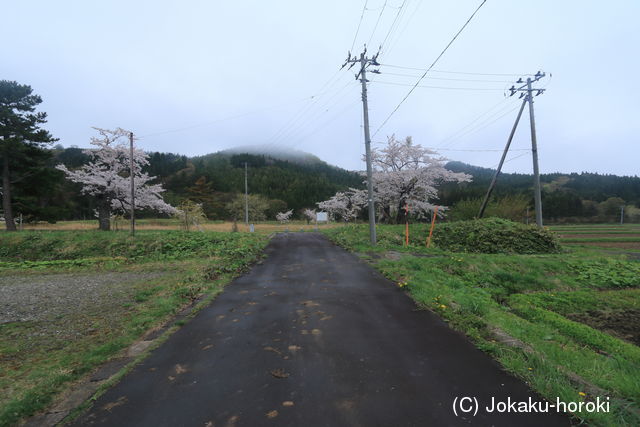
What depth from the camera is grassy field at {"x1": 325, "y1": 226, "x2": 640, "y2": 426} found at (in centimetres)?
305

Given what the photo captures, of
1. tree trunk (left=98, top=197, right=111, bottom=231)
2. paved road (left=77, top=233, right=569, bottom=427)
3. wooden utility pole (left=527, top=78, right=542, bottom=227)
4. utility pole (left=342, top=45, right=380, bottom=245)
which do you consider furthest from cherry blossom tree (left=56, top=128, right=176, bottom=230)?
wooden utility pole (left=527, top=78, right=542, bottom=227)

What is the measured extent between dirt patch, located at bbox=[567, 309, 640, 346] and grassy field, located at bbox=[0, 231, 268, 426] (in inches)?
352

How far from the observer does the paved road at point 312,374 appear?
2.57 m

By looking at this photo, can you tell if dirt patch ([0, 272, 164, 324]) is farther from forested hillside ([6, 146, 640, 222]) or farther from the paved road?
forested hillside ([6, 146, 640, 222])

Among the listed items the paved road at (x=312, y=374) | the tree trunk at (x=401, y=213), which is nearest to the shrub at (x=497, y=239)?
the tree trunk at (x=401, y=213)

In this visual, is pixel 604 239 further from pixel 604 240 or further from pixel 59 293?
pixel 59 293

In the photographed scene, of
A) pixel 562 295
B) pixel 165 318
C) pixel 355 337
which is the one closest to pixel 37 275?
pixel 165 318

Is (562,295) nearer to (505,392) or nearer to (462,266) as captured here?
(462,266)

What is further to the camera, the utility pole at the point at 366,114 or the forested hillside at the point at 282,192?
the forested hillside at the point at 282,192

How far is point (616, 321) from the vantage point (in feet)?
22.5

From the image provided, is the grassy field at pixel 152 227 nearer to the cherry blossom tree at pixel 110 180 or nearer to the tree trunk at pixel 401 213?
the cherry blossom tree at pixel 110 180

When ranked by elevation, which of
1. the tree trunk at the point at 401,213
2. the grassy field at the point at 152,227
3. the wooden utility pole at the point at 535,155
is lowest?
the grassy field at the point at 152,227

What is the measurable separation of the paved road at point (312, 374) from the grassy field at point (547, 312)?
0.37m

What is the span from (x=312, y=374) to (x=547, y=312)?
6876mm
